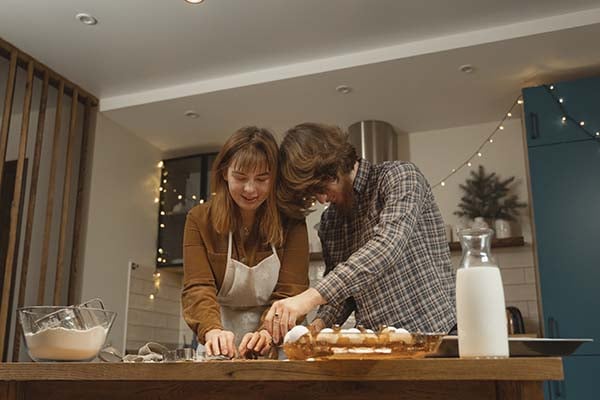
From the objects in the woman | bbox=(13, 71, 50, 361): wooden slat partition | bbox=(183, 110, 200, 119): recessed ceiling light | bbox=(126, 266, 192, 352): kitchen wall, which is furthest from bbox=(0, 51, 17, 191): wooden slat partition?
the woman

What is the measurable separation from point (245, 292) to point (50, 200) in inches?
85.2

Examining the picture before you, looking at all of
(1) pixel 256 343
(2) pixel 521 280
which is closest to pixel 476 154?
(2) pixel 521 280

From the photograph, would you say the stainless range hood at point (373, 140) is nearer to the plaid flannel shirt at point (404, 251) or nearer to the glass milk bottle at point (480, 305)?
the plaid flannel shirt at point (404, 251)

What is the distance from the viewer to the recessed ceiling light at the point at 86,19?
2.93 meters

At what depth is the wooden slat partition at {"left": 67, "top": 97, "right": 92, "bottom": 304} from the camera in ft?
11.6

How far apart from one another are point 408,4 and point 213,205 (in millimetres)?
1657

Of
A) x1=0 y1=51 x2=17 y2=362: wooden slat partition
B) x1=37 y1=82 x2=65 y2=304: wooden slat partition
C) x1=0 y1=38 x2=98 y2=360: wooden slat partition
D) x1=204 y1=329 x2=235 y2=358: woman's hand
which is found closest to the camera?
x1=204 y1=329 x2=235 y2=358: woman's hand

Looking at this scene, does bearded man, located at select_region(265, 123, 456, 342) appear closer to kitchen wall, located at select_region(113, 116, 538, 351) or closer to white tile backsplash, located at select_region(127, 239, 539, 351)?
white tile backsplash, located at select_region(127, 239, 539, 351)

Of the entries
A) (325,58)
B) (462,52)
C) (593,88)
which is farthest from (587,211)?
(325,58)

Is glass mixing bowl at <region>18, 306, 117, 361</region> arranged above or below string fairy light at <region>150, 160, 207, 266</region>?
below

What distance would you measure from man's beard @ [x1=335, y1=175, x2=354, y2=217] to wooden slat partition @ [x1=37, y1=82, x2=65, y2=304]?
7.16 ft

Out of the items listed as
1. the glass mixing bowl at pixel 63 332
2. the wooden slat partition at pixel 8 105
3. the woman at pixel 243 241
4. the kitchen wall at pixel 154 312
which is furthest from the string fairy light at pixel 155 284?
the glass mixing bowl at pixel 63 332

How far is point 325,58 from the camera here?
3.35 meters

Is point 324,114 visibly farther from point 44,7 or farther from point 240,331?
point 240,331
